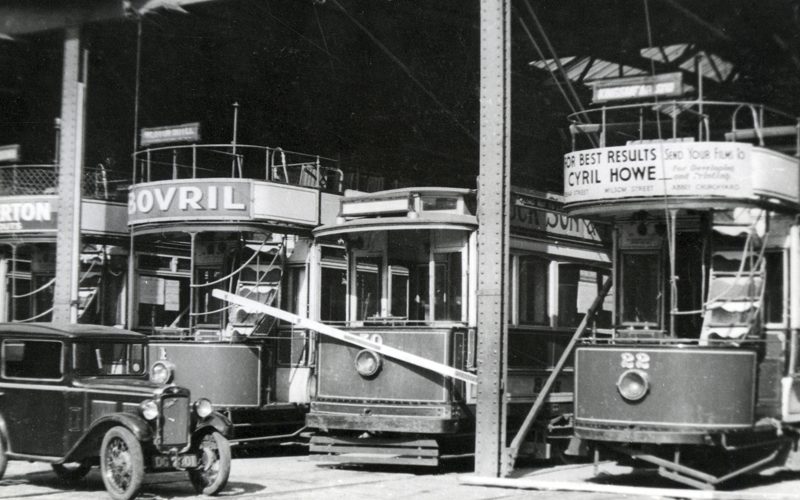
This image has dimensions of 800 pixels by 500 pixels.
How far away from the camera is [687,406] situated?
11578mm

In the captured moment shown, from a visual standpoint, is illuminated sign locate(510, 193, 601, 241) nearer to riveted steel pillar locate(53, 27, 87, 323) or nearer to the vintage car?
the vintage car

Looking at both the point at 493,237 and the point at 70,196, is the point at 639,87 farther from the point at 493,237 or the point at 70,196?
the point at 70,196

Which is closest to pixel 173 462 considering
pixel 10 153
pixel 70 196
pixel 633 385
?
pixel 633 385

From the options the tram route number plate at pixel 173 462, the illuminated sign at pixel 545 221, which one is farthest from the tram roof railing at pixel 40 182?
the tram route number plate at pixel 173 462

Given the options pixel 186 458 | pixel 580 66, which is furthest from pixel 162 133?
pixel 580 66

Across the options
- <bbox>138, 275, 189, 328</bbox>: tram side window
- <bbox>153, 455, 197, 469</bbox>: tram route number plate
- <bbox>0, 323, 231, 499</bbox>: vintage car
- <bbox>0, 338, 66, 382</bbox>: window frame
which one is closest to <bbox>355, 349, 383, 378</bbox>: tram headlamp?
<bbox>0, 323, 231, 499</bbox>: vintage car

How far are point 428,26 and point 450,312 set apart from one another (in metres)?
8.09

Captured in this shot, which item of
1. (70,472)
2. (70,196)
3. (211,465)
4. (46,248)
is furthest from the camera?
(46,248)

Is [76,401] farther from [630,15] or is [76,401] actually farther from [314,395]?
[630,15]

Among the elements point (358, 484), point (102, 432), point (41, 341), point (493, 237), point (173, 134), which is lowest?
point (358, 484)

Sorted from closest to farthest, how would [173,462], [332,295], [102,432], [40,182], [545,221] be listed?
[173,462] → [102,432] → [545,221] → [332,295] → [40,182]

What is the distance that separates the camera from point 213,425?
1109 cm

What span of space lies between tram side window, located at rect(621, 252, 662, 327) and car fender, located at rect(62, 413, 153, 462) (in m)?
5.75

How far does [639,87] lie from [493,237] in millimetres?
2341
